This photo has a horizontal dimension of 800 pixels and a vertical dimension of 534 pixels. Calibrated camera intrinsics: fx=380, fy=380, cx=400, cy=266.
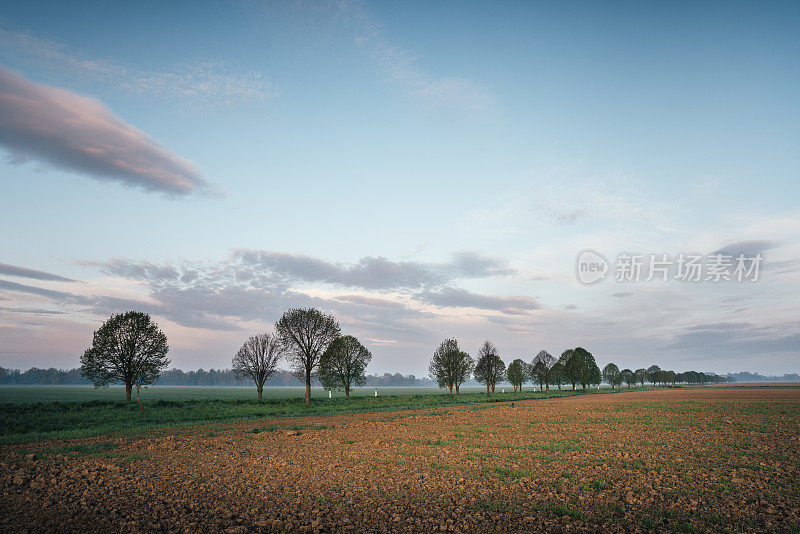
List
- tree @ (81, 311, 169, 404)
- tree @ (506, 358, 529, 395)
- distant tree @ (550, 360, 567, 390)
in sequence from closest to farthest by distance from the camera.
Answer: tree @ (81, 311, 169, 404)
tree @ (506, 358, 529, 395)
distant tree @ (550, 360, 567, 390)

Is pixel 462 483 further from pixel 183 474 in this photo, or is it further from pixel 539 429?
pixel 539 429

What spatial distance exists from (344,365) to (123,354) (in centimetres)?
3786

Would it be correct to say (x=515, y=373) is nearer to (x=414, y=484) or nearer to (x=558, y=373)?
(x=558, y=373)

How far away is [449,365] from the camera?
3103 inches

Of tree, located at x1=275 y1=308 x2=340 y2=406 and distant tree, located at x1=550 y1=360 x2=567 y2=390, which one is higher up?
tree, located at x1=275 y1=308 x2=340 y2=406

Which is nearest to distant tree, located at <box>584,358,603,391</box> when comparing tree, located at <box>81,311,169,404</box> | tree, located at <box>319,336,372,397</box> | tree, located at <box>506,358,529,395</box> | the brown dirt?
tree, located at <box>506,358,529,395</box>

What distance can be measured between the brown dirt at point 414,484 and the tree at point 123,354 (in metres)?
33.6

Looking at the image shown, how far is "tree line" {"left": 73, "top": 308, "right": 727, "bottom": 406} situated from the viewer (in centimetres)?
5103

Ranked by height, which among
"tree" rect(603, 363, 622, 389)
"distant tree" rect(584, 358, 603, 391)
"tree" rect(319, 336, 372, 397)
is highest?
"tree" rect(319, 336, 372, 397)

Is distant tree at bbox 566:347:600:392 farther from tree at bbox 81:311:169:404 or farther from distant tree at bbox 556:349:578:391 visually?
tree at bbox 81:311:169:404

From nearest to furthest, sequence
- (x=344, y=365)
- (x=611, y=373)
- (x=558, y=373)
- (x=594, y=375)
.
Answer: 1. (x=344, y=365)
2. (x=558, y=373)
3. (x=594, y=375)
4. (x=611, y=373)

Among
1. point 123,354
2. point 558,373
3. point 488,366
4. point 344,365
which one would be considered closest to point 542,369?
point 558,373

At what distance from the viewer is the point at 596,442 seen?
21500mm

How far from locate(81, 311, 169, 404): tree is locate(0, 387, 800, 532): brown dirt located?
1321 inches
